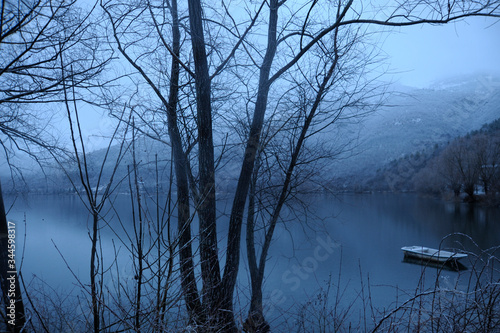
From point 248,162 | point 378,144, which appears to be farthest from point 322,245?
point 378,144

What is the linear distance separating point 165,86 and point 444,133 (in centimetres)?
5117

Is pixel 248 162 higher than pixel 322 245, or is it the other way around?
pixel 248 162

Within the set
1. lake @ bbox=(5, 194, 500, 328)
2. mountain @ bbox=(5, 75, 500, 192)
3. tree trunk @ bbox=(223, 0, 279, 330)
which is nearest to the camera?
mountain @ bbox=(5, 75, 500, 192)

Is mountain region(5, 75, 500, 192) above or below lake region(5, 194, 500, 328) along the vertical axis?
above

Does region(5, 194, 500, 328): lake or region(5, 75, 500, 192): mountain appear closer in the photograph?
region(5, 75, 500, 192): mountain

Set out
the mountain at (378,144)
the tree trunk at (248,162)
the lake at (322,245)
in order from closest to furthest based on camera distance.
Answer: the mountain at (378,144)
the tree trunk at (248,162)
the lake at (322,245)

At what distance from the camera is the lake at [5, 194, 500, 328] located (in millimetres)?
5279

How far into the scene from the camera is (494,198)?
24578 millimetres

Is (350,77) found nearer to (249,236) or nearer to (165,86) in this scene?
(165,86)

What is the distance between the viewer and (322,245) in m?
11.4

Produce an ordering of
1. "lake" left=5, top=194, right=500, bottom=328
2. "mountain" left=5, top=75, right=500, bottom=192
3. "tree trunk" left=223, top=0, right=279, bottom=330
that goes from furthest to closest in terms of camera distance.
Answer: "lake" left=5, top=194, right=500, bottom=328 → "tree trunk" left=223, top=0, right=279, bottom=330 → "mountain" left=5, top=75, right=500, bottom=192

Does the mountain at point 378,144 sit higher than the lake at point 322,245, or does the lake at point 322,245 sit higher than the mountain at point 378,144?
the mountain at point 378,144

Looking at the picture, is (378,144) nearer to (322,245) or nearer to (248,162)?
(322,245)

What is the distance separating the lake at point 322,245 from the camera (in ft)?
17.3
